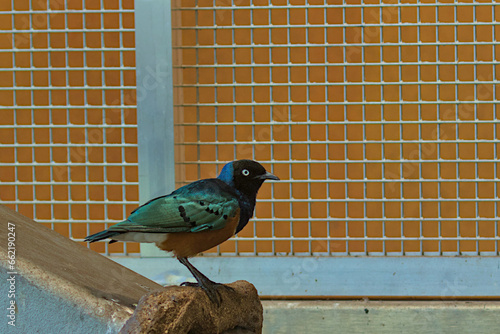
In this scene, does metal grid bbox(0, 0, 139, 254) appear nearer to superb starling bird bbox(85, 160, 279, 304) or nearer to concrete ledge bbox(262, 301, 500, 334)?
concrete ledge bbox(262, 301, 500, 334)

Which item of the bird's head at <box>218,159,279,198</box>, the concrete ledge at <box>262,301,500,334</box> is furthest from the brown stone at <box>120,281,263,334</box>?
the concrete ledge at <box>262,301,500,334</box>

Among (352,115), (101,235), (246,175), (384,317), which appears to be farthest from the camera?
(352,115)

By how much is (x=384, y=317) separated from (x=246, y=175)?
4.55 ft

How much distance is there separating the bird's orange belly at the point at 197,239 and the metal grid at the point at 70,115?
4.24 ft

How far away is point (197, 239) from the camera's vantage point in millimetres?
1785

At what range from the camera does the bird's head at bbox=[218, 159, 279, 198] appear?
1806 mm

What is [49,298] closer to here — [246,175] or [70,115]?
[246,175]

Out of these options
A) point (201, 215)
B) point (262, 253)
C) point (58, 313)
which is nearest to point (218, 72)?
point (262, 253)

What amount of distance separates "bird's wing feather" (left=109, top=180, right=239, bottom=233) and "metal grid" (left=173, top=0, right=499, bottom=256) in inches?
48.4

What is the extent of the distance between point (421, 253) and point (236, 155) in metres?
0.94

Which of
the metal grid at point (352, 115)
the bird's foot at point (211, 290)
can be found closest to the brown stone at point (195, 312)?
the bird's foot at point (211, 290)

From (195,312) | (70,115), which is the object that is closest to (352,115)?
(70,115)

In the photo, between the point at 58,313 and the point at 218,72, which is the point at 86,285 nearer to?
the point at 58,313

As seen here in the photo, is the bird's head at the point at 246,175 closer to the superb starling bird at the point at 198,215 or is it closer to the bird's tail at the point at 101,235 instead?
the superb starling bird at the point at 198,215
